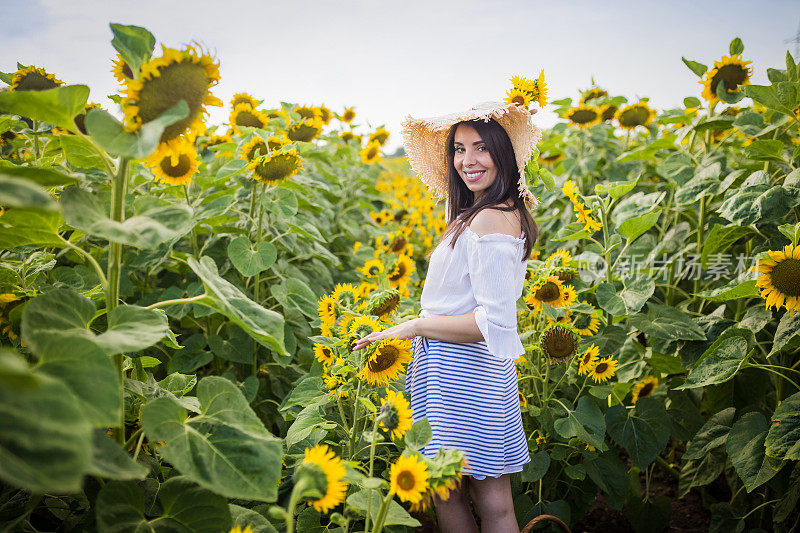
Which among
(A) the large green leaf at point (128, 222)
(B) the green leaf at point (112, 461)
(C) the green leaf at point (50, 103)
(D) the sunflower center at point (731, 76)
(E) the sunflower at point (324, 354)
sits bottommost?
(E) the sunflower at point (324, 354)

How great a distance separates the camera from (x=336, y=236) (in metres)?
3.38

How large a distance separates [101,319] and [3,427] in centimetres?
79

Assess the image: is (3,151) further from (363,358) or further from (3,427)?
(3,427)

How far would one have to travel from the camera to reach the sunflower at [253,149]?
7.08 ft

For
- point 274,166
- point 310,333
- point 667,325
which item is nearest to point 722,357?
point 667,325

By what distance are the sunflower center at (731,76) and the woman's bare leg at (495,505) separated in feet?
7.58

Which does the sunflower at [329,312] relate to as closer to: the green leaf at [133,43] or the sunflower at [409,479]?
the sunflower at [409,479]

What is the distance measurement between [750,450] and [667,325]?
1.68 feet

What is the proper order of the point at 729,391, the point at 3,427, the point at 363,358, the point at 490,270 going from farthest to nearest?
1. the point at 729,391
2. the point at 490,270
3. the point at 363,358
4. the point at 3,427

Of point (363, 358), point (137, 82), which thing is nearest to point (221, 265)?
point (363, 358)

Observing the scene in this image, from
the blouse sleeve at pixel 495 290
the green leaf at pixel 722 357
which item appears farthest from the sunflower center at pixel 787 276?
the blouse sleeve at pixel 495 290

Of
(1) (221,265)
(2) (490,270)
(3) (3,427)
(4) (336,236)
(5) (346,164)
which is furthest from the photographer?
(5) (346,164)

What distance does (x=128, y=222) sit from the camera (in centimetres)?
96

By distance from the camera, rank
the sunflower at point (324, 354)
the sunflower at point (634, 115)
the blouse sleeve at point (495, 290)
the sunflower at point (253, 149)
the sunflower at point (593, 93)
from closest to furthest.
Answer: the blouse sleeve at point (495, 290) < the sunflower at point (324, 354) < the sunflower at point (253, 149) < the sunflower at point (634, 115) < the sunflower at point (593, 93)
